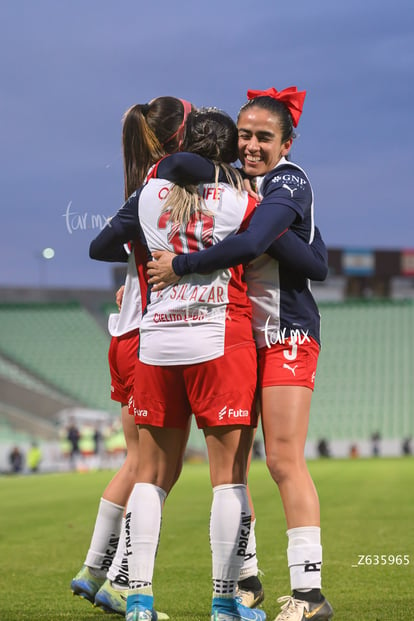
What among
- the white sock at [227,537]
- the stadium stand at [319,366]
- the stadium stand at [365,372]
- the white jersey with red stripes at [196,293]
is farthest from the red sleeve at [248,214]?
the stadium stand at [365,372]

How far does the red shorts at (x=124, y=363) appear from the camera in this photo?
494cm

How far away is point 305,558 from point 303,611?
21cm

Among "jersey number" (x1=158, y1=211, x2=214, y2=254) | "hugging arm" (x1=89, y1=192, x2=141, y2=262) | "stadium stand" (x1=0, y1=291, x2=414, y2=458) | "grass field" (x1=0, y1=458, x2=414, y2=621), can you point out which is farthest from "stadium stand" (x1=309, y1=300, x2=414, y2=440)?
"jersey number" (x1=158, y1=211, x2=214, y2=254)

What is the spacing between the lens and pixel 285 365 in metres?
4.29

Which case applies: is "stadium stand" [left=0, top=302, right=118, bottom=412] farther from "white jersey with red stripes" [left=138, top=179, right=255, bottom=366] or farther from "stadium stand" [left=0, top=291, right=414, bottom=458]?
"white jersey with red stripes" [left=138, top=179, right=255, bottom=366]

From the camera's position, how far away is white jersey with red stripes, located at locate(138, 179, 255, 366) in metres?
4.12

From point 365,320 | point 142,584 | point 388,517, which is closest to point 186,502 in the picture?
point 388,517

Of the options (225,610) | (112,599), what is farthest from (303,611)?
(112,599)

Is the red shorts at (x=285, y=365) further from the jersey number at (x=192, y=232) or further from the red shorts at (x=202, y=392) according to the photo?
the jersey number at (x=192, y=232)

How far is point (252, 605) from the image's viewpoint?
4.84m

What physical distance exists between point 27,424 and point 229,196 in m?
34.8

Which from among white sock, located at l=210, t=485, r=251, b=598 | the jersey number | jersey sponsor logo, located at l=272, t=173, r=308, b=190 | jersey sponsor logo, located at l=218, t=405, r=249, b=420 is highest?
jersey sponsor logo, located at l=272, t=173, r=308, b=190

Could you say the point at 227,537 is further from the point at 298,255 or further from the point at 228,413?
the point at 298,255

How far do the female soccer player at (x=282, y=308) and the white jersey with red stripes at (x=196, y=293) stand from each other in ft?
0.26
